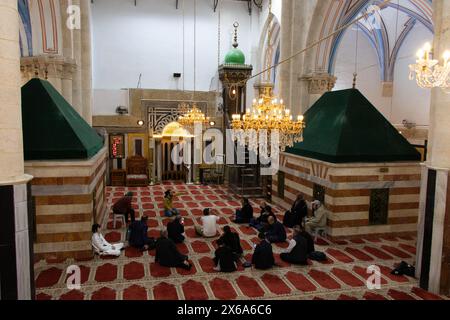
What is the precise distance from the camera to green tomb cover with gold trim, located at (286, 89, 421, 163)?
6566 mm

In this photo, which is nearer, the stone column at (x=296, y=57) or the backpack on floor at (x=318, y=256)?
the backpack on floor at (x=318, y=256)

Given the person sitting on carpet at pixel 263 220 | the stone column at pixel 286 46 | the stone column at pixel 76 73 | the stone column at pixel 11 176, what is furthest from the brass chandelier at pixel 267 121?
the stone column at pixel 76 73

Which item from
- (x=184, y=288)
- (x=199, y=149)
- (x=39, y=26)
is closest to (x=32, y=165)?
(x=184, y=288)

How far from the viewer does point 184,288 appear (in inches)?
183

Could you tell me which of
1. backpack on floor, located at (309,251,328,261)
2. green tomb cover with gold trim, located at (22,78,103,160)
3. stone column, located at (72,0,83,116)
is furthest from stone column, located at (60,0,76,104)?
backpack on floor, located at (309,251,328,261)

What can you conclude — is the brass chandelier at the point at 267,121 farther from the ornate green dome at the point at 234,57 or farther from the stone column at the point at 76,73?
the ornate green dome at the point at 234,57

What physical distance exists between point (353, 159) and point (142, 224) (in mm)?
3691

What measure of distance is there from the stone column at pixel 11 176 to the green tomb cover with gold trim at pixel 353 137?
15.6 feet

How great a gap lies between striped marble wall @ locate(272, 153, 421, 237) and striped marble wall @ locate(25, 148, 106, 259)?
392cm

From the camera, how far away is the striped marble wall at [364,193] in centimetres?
644

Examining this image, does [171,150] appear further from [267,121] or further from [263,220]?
[267,121]

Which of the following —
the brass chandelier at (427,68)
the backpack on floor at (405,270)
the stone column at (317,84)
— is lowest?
the backpack on floor at (405,270)

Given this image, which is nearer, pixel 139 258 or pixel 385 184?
pixel 139 258

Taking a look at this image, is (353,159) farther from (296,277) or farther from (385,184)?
(296,277)
